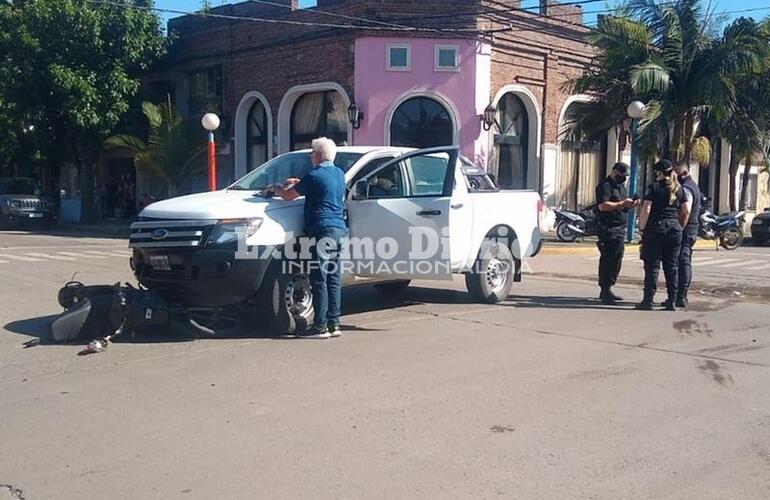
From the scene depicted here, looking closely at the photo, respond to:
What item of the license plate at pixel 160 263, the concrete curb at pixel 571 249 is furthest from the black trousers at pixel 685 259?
the concrete curb at pixel 571 249

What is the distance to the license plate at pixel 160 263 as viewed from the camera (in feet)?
25.0

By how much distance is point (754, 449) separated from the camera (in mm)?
4855

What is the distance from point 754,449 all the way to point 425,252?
4.54m

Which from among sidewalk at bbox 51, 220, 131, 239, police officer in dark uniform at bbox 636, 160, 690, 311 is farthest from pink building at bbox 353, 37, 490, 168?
police officer in dark uniform at bbox 636, 160, 690, 311

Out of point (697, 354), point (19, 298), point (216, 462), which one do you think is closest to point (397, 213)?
point (697, 354)

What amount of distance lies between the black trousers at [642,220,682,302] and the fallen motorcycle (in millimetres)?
5448

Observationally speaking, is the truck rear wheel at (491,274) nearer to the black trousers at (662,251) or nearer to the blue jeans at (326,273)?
the black trousers at (662,251)

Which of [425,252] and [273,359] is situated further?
[425,252]

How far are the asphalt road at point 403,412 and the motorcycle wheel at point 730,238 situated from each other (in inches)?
526

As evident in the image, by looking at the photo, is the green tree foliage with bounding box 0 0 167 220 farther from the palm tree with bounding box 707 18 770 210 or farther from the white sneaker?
the white sneaker

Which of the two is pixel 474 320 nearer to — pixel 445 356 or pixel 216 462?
pixel 445 356

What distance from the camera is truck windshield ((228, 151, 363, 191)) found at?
29.2ft

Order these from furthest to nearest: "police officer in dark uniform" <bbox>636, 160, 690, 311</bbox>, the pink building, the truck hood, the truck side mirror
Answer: the pink building → "police officer in dark uniform" <bbox>636, 160, 690, 311</bbox> → the truck side mirror → the truck hood

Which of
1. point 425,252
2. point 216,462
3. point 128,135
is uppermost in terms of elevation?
point 128,135
